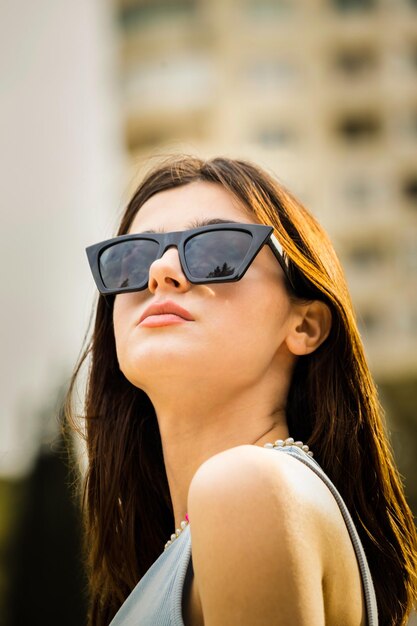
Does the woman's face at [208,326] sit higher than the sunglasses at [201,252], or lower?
lower

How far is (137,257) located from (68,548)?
16.9 m

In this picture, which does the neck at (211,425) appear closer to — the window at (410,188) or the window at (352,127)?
the window at (410,188)

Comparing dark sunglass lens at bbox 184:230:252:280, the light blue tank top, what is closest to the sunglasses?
dark sunglass lens at bbox 184:230:252:280

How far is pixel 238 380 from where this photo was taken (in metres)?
2.51

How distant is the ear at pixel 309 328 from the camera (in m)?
2.69

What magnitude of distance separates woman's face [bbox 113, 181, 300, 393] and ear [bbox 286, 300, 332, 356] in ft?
0.11

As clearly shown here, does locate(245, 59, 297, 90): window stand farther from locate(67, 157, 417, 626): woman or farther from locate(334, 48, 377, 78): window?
locate(67, 157, 417, 626): woman

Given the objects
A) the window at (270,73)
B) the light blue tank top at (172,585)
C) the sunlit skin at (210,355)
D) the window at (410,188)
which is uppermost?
the window at (270,73)

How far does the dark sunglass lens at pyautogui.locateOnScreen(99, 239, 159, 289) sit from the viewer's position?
2646 millimetres

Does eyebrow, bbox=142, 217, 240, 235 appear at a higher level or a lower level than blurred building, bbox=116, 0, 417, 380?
lower

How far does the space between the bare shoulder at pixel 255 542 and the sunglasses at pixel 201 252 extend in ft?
2.42

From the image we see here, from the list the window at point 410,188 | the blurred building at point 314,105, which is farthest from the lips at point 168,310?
the window at point 410,188

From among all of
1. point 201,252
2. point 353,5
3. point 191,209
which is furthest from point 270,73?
point 201,252

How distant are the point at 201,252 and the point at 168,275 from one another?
0.12m
